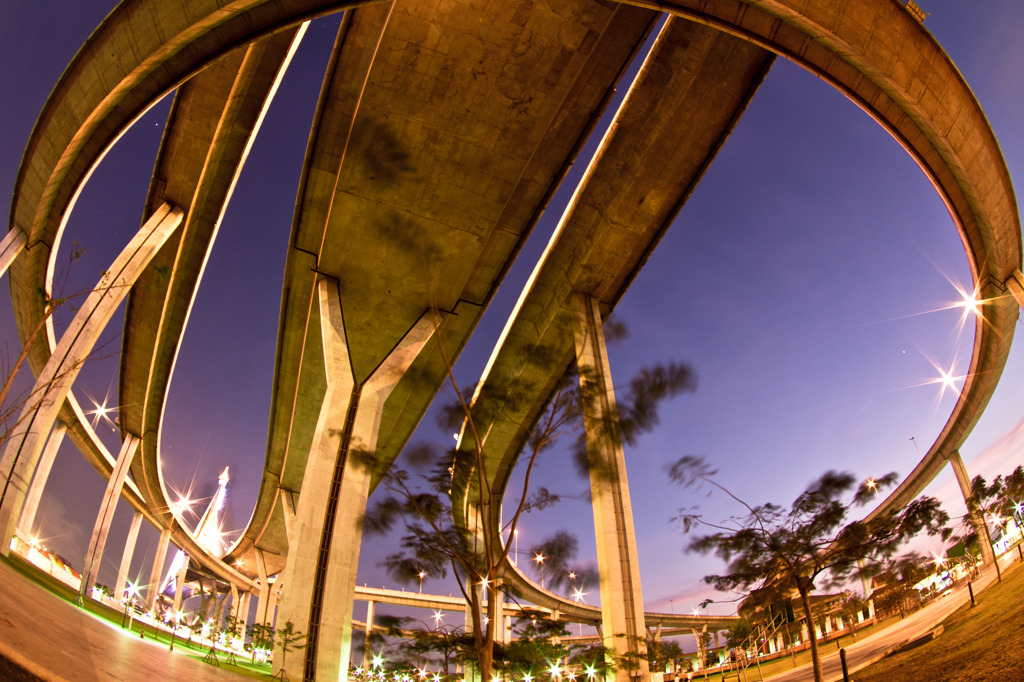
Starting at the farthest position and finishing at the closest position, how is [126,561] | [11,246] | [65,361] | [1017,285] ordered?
[126,561], [65,361], [1017,285], [11,246]

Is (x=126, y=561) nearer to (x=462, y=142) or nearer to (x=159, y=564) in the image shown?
(x=159, y=564)

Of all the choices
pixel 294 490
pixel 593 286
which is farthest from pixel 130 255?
pixel 294 490

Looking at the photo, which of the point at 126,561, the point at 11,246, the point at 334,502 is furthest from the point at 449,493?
the point at 126,561

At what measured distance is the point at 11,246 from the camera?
12.0 metres

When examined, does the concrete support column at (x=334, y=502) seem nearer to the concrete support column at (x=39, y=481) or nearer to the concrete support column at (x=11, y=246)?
the concrete support column at (x=11, y=246)

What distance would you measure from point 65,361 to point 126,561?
2660 centimetres

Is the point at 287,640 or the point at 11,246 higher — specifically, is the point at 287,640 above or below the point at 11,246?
below

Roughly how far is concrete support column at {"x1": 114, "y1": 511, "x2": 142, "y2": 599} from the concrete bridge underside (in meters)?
15.6

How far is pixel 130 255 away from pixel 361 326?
262 inches

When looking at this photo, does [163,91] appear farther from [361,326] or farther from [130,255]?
[361,326]

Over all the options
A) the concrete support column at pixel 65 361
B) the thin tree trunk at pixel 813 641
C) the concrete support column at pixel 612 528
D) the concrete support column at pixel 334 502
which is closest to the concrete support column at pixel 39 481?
the concrete support column at pixel 65 361

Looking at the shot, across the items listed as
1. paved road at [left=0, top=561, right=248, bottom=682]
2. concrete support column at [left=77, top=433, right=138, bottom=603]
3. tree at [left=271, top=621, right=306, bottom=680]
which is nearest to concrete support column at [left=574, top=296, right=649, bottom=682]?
tree at [left=271, top=621, right=306, bottom=680]

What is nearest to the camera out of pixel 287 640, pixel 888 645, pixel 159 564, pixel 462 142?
pixel 287 640

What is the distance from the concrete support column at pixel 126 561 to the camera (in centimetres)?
2969
